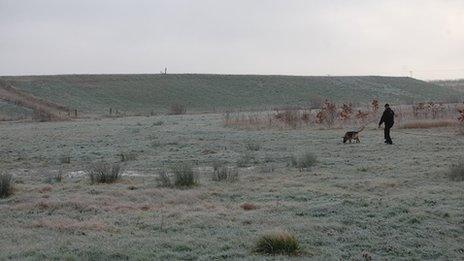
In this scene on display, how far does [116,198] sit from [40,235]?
2.99 m

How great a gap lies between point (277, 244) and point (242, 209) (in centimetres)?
282

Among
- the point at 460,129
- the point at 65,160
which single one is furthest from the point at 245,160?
the point at 460,129

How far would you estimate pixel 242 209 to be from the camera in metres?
11.0

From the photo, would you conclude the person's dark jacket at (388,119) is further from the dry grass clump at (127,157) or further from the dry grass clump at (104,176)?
the dry grass clump at (104,176)

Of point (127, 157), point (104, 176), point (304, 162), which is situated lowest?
point (127, 157)

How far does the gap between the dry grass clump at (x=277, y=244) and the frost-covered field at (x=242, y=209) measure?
7.1 inches

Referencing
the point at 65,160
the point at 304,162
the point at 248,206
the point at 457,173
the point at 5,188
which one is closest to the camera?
the point at 248,206

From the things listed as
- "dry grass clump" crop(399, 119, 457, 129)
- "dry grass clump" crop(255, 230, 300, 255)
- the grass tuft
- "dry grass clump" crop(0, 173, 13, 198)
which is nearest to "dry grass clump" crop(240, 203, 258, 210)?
"dry grass clump" crop(255, 230, 300, 255)

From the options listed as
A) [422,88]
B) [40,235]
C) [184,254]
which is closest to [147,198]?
[40,235]

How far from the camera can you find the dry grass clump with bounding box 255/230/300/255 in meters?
8.17

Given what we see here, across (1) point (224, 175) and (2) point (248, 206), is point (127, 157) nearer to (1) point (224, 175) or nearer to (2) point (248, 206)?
(1) point (224, 175)

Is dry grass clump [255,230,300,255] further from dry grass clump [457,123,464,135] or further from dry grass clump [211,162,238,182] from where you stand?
dry grass clump [457,123,464,135]

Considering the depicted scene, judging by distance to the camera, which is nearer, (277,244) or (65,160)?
(277,244)

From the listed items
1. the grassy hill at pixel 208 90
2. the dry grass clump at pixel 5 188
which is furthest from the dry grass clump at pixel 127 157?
the grassy hill at pixel 208 90
